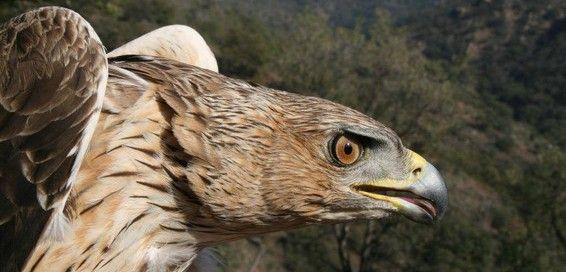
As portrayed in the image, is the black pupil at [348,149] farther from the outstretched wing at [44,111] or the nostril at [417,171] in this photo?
the outstretched wing at [44,111]

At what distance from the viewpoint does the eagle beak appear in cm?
319

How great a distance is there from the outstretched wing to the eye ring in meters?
1.07

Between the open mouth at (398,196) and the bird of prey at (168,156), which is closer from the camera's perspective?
the bird of prey at (168,156)

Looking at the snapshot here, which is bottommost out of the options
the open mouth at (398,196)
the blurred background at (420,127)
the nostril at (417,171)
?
the blurred background at (420,127)

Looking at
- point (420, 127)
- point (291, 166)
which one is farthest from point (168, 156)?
point (420, 127)

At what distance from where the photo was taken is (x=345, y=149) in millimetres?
3133

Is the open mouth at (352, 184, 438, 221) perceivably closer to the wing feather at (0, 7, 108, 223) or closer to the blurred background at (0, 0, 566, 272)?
the wing feather at (0, 7, 108, 223)

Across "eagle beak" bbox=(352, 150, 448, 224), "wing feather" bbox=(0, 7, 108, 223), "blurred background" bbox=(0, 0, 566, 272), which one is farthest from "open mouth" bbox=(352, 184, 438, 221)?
"blurred background" bbox=(0, 0, 566, 272)

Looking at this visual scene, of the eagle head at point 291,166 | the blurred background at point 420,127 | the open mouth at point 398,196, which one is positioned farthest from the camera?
the blurred background at point 420,127

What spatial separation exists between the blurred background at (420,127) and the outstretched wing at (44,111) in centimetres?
500

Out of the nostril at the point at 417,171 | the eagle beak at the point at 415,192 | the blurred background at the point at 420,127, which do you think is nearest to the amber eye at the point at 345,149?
the eagle beak at the point at 415,192

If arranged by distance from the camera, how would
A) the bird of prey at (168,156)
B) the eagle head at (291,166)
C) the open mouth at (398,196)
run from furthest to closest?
the open mouth at (398,196) < the eagle head at (291,166) < the bird of prey at (168,156)

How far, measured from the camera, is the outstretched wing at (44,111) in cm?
265

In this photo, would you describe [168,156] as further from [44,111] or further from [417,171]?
[417,171]
